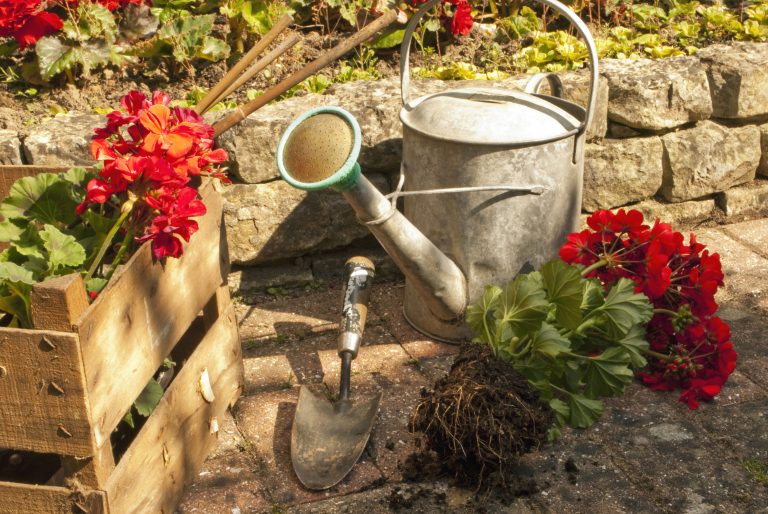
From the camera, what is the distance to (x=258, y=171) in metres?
3.12

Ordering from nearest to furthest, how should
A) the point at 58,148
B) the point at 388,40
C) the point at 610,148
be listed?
the point at 58,148
the point at 610,148
the point at 388,40

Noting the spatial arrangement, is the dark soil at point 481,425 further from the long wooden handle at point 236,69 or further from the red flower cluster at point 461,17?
the red flower cluster at point 461,17

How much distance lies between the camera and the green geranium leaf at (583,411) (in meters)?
2.46

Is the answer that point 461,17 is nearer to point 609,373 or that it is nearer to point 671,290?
point 671,290

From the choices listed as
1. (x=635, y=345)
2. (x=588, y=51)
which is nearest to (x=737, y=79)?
(x=588, y=51)

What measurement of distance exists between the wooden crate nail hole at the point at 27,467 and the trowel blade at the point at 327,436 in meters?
0.61

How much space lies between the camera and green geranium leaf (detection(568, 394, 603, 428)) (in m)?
2.46

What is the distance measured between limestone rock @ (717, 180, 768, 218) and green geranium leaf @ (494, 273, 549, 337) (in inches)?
60.7

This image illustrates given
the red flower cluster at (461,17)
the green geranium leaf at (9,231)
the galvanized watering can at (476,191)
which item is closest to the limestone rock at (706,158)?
the galvanized watering can at (476,191)

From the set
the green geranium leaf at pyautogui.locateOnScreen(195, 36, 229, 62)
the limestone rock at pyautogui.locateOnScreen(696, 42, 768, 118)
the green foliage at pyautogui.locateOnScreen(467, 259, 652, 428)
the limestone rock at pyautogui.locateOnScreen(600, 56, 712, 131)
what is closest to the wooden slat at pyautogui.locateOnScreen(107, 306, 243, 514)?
the green foliage at pyautogui.locateOnScreen(467, 259, 652, 428)

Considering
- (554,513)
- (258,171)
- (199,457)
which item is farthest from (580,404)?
(258,171)

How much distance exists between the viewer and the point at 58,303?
1.68 m

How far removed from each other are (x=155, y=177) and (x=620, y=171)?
209 centimetres

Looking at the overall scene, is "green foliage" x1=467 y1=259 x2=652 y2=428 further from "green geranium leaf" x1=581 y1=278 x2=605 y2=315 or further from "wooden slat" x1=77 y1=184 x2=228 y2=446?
"wooden slat" x1=77 y1=184 x2=228 y2=446
